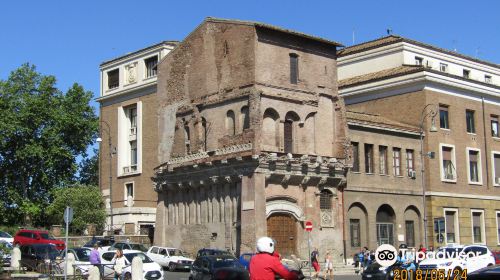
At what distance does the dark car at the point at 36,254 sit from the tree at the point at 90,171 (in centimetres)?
4330

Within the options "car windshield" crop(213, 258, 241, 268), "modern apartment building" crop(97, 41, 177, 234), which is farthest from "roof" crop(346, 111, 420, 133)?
"modern apartment building" crop(97, 41, 177, 234)

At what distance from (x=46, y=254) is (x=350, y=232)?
20415mm

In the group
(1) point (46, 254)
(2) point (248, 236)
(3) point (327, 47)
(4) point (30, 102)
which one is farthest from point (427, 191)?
(4) point (30, 102)

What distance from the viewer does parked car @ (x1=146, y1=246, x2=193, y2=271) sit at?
42188 millimetres

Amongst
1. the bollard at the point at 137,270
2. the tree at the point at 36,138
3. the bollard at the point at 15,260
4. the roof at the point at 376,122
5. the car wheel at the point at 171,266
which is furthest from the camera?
the tree at the point at 36,138

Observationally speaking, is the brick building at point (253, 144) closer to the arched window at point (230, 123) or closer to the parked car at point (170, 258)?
the arched window at point (230, 123)

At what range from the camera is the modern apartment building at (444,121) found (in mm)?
53000

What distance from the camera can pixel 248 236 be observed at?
42.1 m

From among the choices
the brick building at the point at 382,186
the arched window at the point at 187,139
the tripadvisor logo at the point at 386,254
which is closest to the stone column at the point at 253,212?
the brick building at the point at 382,186

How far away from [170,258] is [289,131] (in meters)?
10.7

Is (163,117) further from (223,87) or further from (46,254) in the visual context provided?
(46,254)

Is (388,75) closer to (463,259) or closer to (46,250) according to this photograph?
(463,259)

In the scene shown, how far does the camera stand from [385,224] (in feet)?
164

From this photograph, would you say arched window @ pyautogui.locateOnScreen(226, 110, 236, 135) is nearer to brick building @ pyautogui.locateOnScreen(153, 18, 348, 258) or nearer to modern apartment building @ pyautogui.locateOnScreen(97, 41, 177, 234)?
brick building @ pyautogui.locateOnScreen(153, 18, 348, 258)
